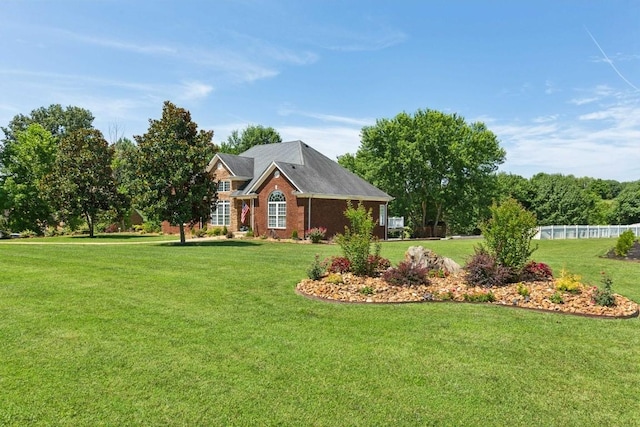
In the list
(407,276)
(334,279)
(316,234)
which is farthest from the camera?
(316,234)

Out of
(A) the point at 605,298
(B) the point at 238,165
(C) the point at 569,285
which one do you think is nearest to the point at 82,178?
(B) the point at 238,165

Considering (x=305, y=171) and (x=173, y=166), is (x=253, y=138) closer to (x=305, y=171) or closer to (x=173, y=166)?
(x=305, y=171)

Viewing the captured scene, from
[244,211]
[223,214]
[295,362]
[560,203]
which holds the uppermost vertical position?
[560,203]

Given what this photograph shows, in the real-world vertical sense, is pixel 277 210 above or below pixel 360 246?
above

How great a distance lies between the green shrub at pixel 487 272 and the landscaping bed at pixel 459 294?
0.17m

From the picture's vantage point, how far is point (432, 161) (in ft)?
135

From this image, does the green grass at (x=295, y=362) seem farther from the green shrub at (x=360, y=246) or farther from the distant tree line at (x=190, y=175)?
the distant tree line at (x=190, y=175)

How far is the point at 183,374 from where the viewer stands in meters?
5.05

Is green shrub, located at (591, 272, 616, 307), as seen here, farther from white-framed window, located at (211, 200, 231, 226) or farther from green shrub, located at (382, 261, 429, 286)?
white-framed window, located at (211, 200, 231, 226)

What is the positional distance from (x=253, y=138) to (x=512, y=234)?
178ft

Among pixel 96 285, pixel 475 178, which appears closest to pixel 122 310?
pixel 96 285

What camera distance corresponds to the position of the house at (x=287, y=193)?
27703 millimetres

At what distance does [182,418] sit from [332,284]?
579 cm

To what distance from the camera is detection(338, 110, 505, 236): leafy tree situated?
132ft
